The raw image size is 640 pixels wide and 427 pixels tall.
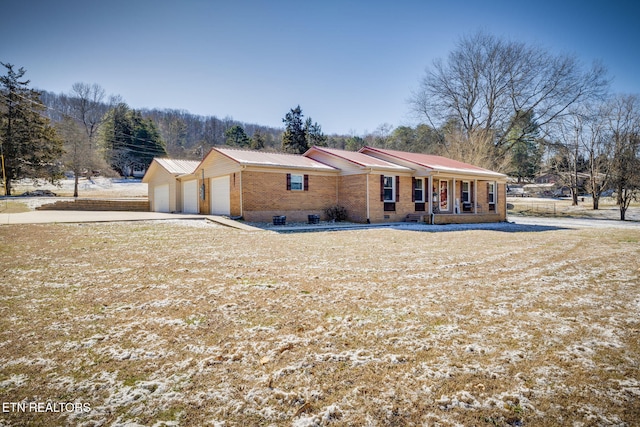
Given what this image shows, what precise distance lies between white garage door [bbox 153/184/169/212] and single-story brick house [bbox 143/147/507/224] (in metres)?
5.52

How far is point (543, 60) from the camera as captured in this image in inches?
1244

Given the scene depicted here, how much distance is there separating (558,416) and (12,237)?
13.4 m

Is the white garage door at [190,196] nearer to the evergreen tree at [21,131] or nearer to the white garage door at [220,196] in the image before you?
the white garage door at [220,196]

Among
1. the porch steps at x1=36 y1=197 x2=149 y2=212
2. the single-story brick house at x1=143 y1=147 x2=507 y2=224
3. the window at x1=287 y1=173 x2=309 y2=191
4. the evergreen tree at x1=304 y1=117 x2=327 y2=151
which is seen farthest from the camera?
the evergreen tree at x1=304 y1=117 x2=327 y2=151

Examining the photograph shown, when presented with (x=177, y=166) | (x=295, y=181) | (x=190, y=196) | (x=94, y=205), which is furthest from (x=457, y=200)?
(x=94, y=205)

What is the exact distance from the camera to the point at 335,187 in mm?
19094

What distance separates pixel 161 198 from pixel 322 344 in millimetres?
27056

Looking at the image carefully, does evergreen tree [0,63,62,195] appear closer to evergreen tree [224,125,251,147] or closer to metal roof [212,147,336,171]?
metal roof [212,147,336,171]

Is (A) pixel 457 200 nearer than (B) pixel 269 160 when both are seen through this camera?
No

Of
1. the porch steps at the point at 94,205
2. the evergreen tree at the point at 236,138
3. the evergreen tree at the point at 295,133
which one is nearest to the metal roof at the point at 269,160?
the porch steps at the point at 94,205

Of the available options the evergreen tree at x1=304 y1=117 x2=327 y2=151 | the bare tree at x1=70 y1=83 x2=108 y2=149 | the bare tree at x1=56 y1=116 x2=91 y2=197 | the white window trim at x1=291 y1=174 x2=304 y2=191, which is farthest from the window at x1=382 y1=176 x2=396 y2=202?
the bare tree at x1=70 y1=83 x2=108 y2=149

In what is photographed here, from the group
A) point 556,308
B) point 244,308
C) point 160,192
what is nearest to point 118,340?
point 244,308

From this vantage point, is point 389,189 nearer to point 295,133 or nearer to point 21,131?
point 295,133

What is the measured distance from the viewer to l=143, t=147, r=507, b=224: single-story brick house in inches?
654
